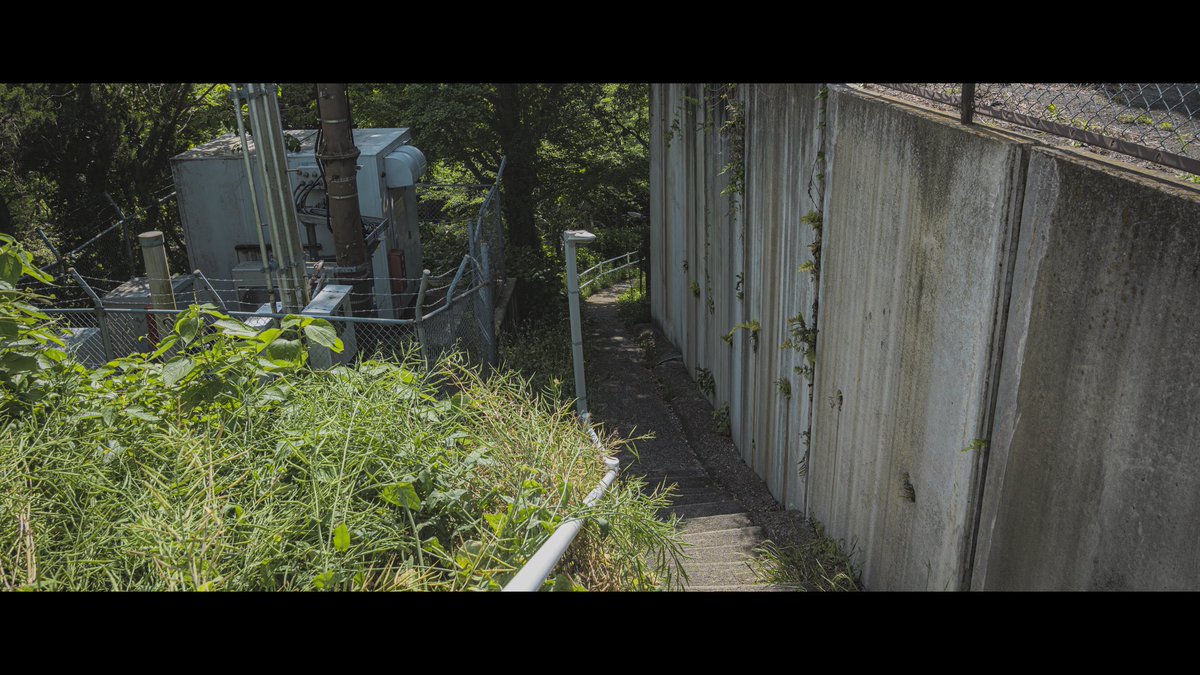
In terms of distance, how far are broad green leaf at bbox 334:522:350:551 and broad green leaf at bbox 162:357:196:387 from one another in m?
1.09

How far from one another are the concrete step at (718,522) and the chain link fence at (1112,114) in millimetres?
4032

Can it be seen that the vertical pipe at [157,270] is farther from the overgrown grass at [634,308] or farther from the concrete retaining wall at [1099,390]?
the overgrown grass at [634,308]

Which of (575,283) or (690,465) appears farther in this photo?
(690,465)

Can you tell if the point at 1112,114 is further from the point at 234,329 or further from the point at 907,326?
the point at 234,329

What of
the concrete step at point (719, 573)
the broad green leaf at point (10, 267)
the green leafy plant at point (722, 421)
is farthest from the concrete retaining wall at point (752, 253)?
the broad green leaf at point (10, 267)

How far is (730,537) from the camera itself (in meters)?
7.32

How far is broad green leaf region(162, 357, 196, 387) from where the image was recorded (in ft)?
9.12

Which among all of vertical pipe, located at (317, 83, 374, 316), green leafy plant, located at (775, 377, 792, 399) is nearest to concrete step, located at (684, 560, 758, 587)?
green leafy plant, located at (775, 377, 792, 399)

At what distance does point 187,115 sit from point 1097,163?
15444 mm

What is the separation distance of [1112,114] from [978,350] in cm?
125

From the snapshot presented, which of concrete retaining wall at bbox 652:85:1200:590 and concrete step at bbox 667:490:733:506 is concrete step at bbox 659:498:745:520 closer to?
concrete step at bbox 667:490:733:506

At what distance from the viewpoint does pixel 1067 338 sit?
356 centimetres

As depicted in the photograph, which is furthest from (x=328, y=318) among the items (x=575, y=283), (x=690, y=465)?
(x=690, y=465)

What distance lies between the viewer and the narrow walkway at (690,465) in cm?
679
